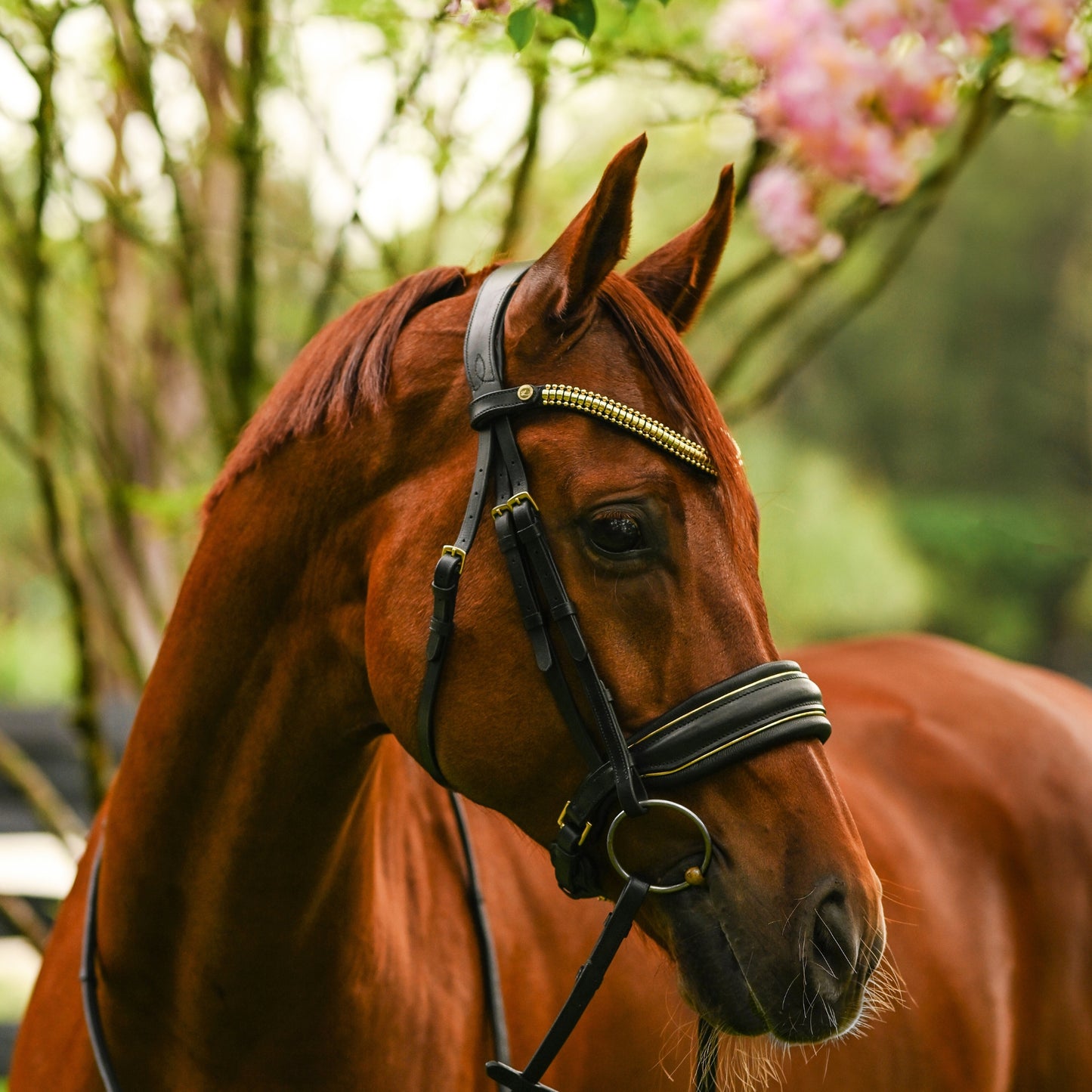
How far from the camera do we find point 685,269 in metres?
1.78

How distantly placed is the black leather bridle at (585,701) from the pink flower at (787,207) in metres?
1.75

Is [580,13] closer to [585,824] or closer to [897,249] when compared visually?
[585,824]

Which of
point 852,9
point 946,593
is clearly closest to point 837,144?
point 852,9

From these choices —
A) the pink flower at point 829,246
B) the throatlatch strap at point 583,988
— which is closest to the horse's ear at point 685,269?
the throatlatch strap at point 583,988

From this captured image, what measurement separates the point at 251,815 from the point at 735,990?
76cm

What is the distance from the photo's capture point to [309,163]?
381 cm

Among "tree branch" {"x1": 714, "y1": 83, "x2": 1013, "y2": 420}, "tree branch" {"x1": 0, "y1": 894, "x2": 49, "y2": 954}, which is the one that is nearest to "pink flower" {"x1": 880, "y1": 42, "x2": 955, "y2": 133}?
"tree branch" {"x1": 714, "y1": 83, "x2": 1013, "y2": 420}

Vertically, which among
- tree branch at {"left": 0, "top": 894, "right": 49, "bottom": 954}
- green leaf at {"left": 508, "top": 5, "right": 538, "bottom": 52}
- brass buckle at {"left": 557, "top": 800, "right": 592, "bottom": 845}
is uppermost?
green leaf at {"left": 508, "top": 5, "right": 538, "bottom": 52}

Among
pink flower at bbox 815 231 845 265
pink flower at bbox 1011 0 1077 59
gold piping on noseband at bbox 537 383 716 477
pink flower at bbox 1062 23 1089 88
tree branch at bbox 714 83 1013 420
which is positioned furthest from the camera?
tree branch at bbox 714 83 1013 420

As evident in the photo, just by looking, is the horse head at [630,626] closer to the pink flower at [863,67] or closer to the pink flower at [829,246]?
A: the pink flower at [863,67]

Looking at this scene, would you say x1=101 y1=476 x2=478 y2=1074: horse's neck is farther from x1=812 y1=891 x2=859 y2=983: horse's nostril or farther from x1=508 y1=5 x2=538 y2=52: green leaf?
x1=508 y1=5 x2=538 y2=52: green leaf

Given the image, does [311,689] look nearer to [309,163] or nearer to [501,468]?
[501,468]

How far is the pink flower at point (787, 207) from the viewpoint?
122 inches

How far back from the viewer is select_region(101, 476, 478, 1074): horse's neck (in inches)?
66.1
